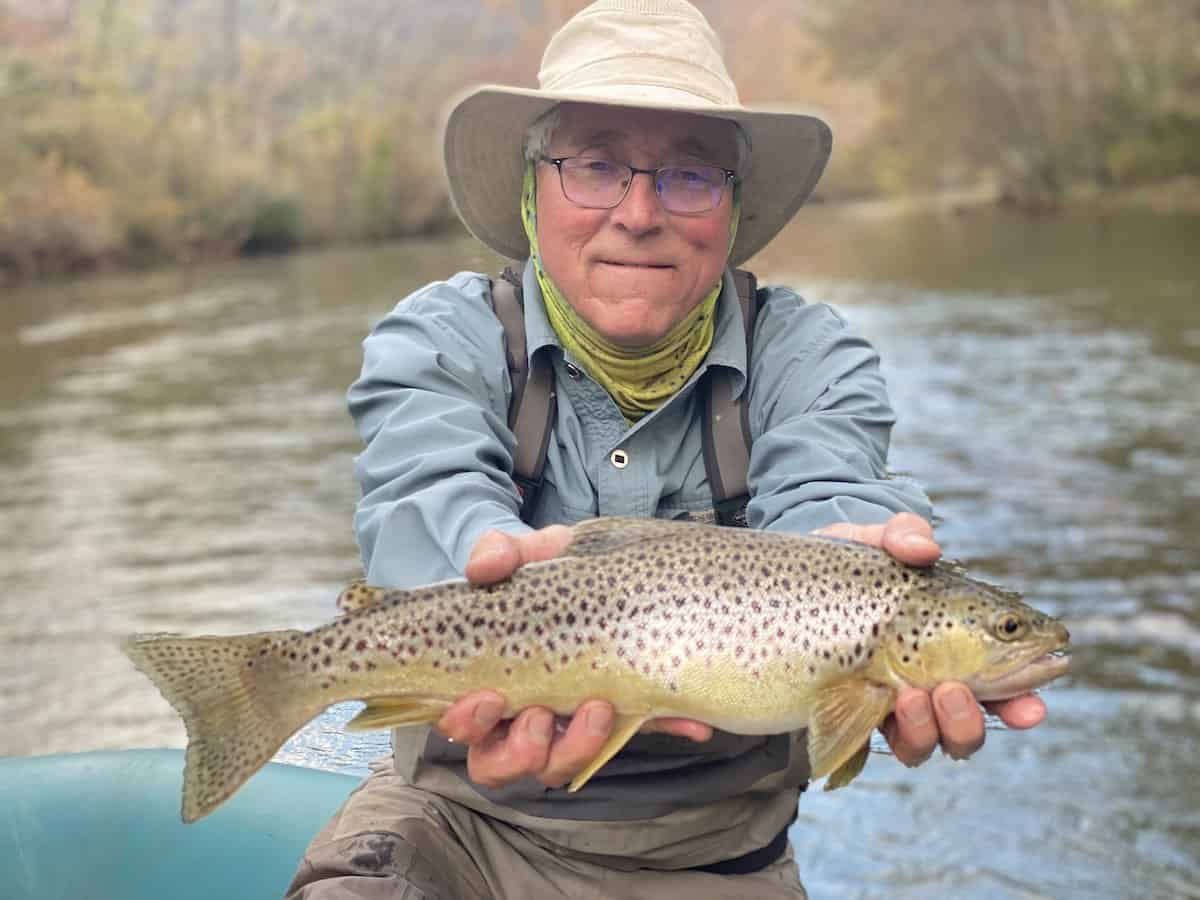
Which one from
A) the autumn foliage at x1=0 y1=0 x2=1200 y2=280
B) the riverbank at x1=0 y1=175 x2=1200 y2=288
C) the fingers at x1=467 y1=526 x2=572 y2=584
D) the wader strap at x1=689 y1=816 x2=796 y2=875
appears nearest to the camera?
the fingers at x1=467 y1=526 x2=572 y2=584

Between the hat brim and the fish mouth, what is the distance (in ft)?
4.52

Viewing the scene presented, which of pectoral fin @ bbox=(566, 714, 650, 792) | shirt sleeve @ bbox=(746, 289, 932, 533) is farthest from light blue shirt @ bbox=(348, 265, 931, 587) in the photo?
pectoral fin @ bbox=(566, 714, 650, 792)

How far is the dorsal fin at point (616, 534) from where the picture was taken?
8.55ft

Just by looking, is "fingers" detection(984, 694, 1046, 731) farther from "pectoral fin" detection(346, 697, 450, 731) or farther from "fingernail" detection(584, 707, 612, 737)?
"pectoral fin" detection(346, 697, 450, 731)

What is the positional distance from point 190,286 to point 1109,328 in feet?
62.2

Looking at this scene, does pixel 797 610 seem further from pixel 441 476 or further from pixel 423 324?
pixel 423 324

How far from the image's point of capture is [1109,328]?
1741 centimetres

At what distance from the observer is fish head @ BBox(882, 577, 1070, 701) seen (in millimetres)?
2551

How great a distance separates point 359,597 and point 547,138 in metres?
1.29

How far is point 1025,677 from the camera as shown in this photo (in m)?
2.57

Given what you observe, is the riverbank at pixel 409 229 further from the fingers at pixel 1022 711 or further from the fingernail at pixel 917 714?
the fingernail at pixel 917 714

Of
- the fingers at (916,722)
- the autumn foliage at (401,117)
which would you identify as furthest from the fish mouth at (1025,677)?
the autumn foliage at (401,117)

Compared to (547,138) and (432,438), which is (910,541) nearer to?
(432,438)

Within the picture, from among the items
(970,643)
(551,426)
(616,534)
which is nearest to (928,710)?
(970,643)
